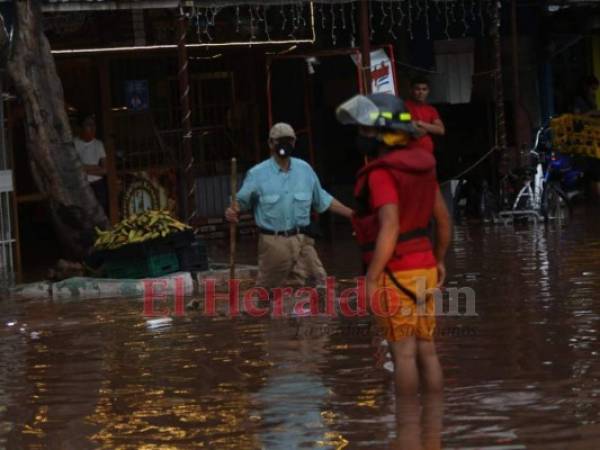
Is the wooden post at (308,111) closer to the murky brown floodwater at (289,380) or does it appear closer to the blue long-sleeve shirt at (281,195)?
the murky brown floodwater at (289,380)

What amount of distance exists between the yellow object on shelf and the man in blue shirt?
11.1m

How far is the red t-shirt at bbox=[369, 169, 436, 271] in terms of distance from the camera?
754 cm

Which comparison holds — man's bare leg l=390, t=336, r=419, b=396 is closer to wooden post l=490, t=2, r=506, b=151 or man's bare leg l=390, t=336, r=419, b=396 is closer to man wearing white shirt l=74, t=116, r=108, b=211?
man wearing white shirt l=74, t=116, r=108, b=211

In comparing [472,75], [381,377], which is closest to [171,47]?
[472,75]

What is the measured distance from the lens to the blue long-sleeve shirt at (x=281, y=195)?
11.9 metres

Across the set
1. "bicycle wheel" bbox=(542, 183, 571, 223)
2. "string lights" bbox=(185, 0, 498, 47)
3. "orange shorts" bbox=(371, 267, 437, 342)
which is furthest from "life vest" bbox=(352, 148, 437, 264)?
"bicycle wheel" bbox=(542, 183, 571, 223)

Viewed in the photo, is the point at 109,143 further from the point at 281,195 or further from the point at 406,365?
the point at 406,365

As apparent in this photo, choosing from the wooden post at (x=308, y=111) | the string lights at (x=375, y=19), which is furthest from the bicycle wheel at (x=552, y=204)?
the wooden post at (x=308, y=111)

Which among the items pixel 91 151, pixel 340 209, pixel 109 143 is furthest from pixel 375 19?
pixel 340 209

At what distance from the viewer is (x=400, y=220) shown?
7.72 meters

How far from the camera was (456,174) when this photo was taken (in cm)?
2395

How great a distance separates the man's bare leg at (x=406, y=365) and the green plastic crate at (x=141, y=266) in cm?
720

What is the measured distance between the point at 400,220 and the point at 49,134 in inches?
332

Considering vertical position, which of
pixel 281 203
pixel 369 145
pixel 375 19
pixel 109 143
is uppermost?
pixel 375 19
